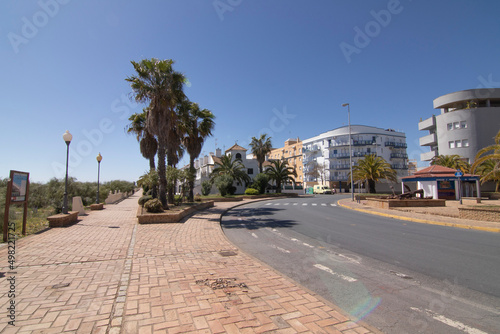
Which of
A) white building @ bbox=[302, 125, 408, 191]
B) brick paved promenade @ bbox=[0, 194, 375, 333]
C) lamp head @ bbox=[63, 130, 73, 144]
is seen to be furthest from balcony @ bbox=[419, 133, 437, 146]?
lamp head @ bbox=[63, 130, 73, 144]

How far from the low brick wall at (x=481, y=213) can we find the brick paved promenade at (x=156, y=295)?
490 inches

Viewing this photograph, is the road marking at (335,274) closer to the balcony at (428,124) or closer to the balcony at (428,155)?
the balcony at (428,155)

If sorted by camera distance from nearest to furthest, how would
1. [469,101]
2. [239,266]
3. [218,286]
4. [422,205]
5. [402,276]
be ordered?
[218,286] < [402,276] < [239,266] < [422,205] < [469,101]

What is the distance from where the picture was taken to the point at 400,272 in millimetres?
5605

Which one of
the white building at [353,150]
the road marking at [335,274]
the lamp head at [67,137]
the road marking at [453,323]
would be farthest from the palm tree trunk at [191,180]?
the white building at [353,150]

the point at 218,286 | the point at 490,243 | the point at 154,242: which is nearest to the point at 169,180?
the point at 154,242

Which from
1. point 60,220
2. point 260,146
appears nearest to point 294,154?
point 260,146

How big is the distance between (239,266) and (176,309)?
2.30 metres

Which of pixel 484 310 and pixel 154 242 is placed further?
pixel 154 242

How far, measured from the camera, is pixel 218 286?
465cm

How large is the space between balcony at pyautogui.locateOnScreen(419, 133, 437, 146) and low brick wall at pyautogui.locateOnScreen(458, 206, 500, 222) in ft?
143

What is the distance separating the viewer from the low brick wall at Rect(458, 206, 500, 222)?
Result: 1230 centimetres

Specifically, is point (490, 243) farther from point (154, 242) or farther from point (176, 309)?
point (154, 242)

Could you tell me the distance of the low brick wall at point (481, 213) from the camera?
12.3 m
